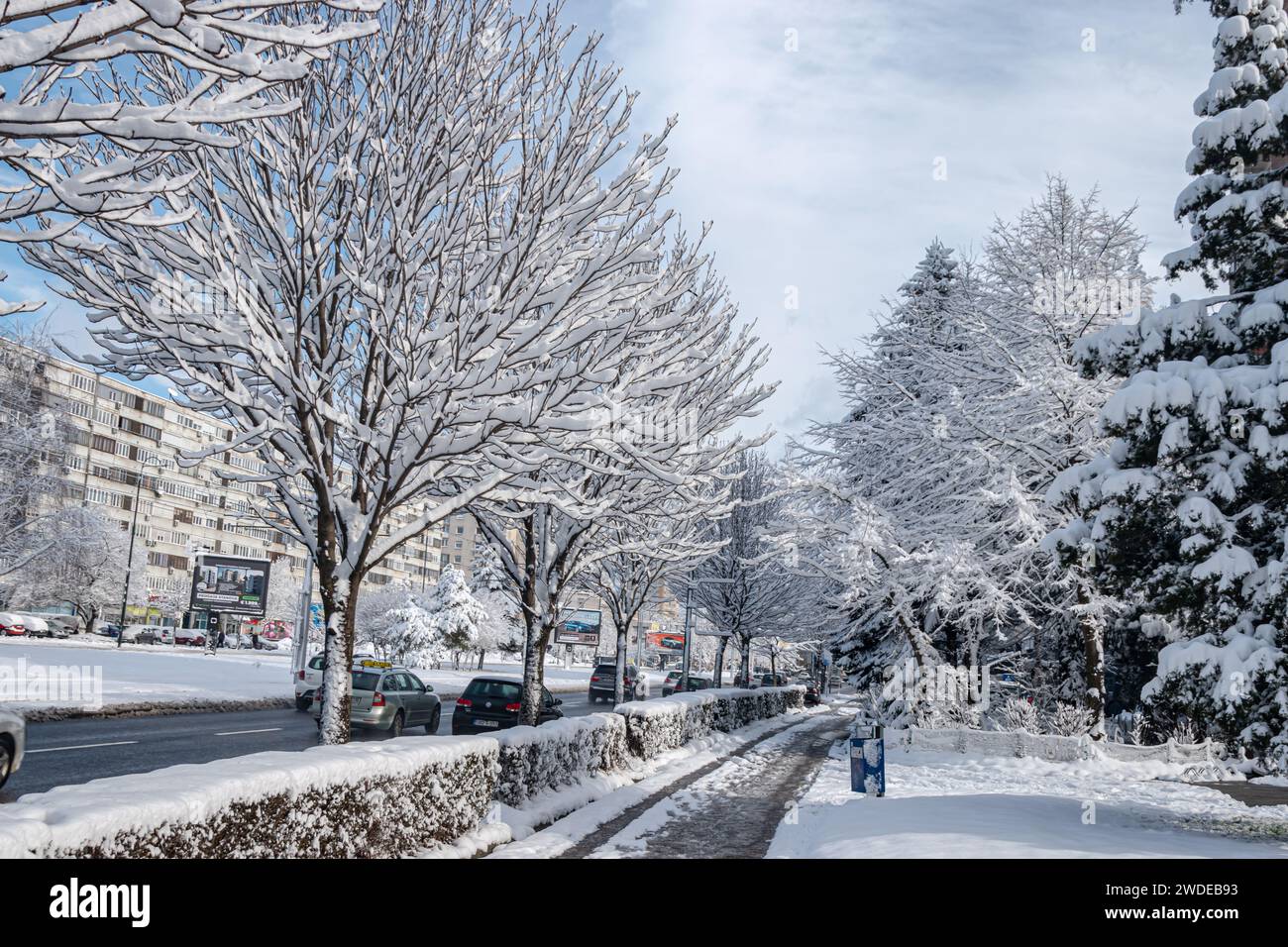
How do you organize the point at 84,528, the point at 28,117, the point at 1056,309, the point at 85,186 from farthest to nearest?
the point at 84,528 → the point at 1056,309 → the point at 85,186 → the point at 28,117

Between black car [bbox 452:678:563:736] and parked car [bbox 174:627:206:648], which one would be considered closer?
black car [bbox 452:678:563:736]

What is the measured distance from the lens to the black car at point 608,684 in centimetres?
3738

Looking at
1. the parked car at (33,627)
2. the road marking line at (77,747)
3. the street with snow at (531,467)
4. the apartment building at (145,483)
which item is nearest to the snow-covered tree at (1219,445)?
the street with snow at (531,467)

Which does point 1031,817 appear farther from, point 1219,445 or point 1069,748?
point 1069,748

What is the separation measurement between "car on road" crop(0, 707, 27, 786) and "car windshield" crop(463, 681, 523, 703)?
10770mm

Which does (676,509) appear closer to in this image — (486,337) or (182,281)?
(486,337)

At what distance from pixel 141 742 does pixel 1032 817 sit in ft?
46.6

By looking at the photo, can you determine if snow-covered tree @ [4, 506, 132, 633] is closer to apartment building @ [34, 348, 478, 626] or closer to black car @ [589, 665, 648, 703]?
apartment building @ [34, 348, 478, 626]

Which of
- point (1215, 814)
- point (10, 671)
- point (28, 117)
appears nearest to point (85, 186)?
point (28, 117)

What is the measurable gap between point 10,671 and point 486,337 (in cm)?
2275

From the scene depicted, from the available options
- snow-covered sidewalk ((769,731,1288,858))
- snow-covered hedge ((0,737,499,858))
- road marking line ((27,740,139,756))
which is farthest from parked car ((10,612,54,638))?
snow-covered hedge ((0,737,499,858))

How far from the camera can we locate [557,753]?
11.7 m

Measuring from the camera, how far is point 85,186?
462 centimetres

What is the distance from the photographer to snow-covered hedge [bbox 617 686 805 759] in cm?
1591
